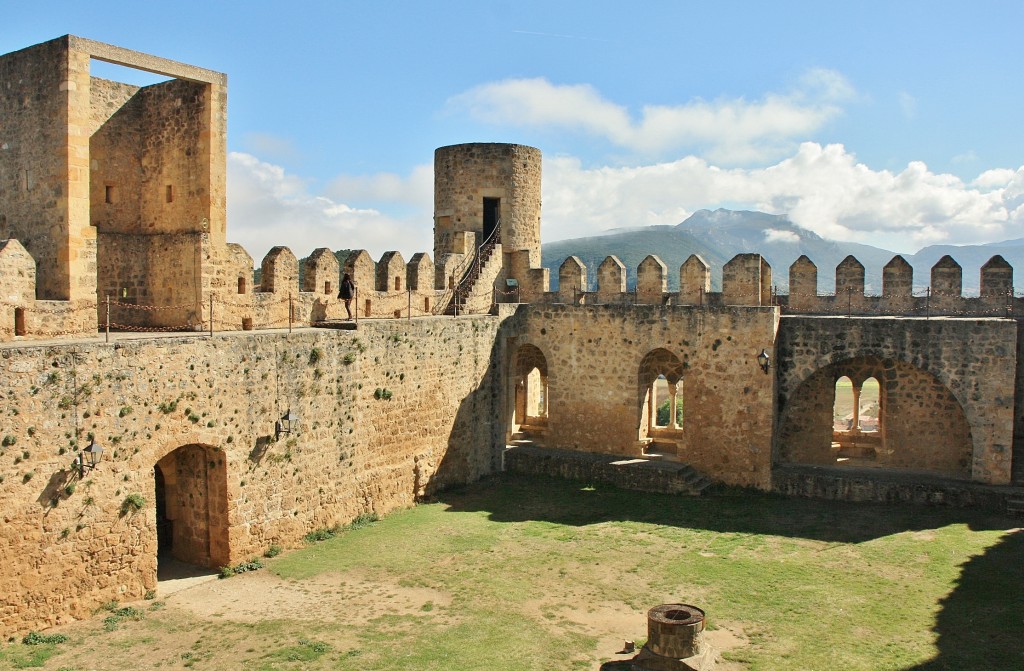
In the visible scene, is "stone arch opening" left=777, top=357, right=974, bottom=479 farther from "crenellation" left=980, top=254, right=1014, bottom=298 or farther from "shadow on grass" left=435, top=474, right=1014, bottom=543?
"crenellation" left=980, top=254, right=1014, bottom=298

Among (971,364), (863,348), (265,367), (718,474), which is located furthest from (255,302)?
(971,364)

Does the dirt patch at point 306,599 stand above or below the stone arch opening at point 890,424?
below

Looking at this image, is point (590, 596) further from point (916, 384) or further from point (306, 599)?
point (916, 384)

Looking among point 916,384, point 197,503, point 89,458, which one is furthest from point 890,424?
point 89,458

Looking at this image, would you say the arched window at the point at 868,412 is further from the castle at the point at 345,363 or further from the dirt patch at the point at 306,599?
the dirt patch at the point at 306,599

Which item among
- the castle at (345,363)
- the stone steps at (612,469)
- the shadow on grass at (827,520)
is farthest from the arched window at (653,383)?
the shadow on grass at (827,520)

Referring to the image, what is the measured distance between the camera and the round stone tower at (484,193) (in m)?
21.7

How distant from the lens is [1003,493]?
15.2 m

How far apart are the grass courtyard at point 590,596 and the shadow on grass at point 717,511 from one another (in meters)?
0.06

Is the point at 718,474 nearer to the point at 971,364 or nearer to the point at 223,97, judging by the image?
the point at 971,364

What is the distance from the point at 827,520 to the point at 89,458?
12149 mm

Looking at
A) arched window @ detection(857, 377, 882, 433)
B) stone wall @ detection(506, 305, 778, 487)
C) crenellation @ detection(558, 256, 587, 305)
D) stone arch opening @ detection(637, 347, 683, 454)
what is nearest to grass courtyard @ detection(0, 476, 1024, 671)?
stone wall @ detection(506, 305, 778, 487)

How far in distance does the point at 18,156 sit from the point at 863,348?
15808 mm

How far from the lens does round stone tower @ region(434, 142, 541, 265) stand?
21672 millimetres
